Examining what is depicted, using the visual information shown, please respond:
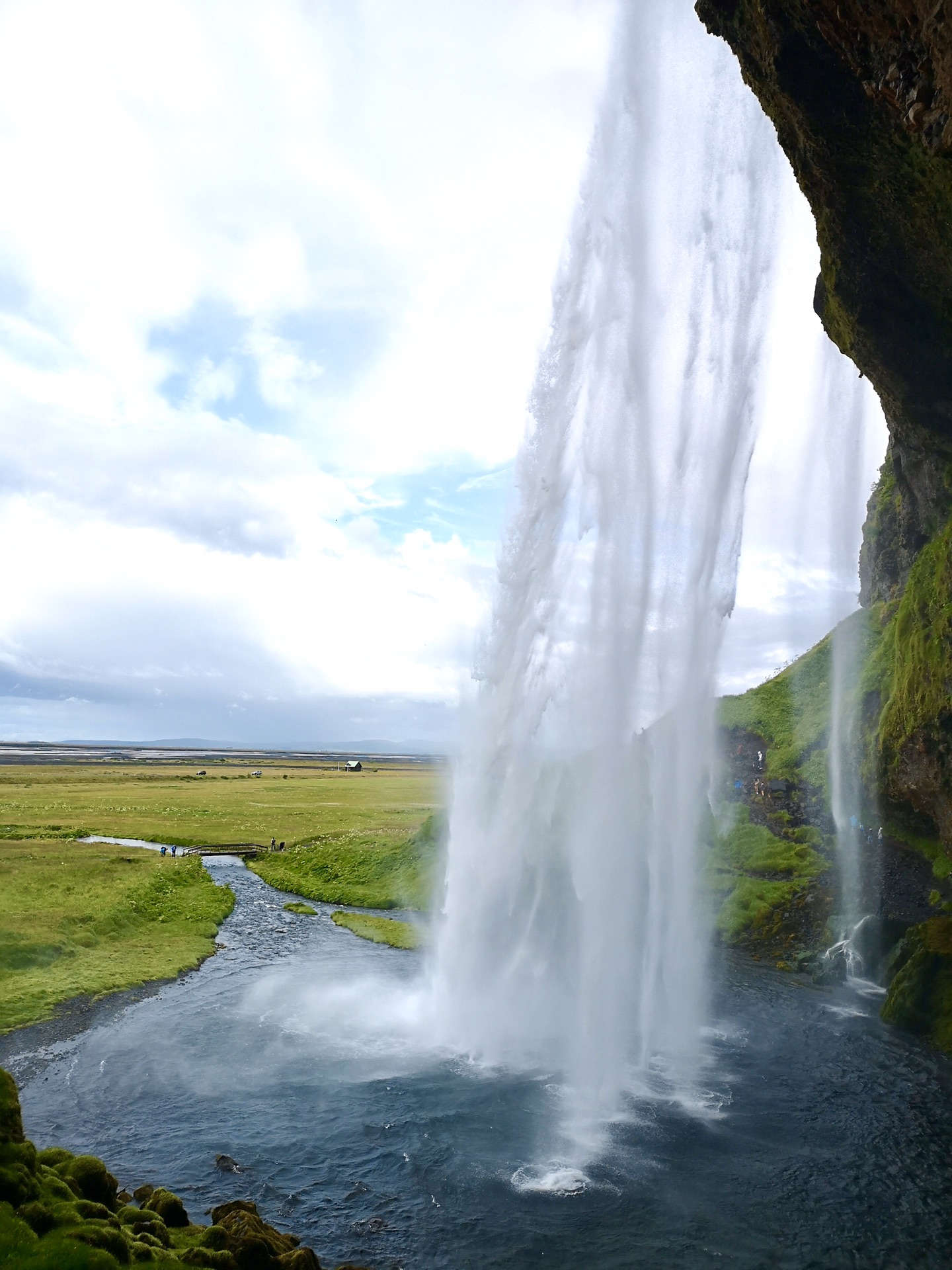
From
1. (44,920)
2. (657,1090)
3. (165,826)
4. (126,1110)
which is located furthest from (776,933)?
(165,826)

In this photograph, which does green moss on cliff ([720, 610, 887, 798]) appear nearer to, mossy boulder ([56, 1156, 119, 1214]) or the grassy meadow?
the grassy meadow

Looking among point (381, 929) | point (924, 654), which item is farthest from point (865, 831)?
point (381, 929)

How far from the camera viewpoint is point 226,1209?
17.6m

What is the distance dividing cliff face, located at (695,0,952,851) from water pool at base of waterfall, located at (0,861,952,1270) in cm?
1638

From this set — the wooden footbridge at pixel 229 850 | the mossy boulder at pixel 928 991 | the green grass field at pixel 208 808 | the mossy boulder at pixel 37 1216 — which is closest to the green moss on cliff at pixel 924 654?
the mossy boulder at pixel 928 991

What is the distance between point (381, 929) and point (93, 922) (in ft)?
54.9

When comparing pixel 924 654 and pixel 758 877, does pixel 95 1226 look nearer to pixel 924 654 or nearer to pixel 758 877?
pixel 924 654

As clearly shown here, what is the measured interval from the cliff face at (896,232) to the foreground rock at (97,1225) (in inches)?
1183

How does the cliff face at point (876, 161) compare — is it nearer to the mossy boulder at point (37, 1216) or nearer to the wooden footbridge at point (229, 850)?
the mossy boulder at point (37, 1216)

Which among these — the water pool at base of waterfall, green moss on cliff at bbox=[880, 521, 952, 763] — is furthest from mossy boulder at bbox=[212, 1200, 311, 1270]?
green moss on cliff at bbox=[880, 521, 952, 763]

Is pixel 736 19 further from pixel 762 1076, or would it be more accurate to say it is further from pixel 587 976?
pixel 762 1076

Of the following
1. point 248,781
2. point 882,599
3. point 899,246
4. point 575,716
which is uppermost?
point 899,246

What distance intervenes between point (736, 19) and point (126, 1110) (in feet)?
143

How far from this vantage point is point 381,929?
48.3 meters
